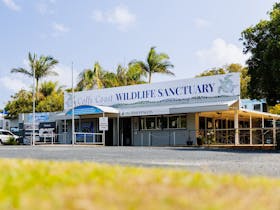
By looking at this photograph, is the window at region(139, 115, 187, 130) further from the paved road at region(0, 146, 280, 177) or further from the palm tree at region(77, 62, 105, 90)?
the palm tree at region(77, 62, 105, 90)

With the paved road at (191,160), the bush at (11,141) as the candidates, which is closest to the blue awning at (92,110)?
the bush at (11,141)

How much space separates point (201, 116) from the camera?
27.9m

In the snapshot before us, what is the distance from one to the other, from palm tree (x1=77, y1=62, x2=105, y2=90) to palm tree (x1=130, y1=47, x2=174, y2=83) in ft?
18.6

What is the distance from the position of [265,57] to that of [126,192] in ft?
62.5

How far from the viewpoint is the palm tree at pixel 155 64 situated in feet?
141

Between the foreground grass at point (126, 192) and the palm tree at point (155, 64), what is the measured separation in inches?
A: 1528

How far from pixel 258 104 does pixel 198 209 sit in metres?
40.8

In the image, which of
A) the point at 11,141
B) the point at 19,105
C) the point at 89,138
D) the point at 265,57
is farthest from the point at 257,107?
the point at 19,105

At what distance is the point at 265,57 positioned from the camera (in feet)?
69.1

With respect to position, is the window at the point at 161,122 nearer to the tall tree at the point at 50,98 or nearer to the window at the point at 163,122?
the window at the point at 163,122

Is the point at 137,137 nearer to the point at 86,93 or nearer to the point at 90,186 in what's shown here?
the point at 86,93

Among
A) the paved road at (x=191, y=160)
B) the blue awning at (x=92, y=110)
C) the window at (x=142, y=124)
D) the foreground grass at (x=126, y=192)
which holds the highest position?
the blue awning at (x=92, y=110)

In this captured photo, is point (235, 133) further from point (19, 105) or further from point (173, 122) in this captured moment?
point (19, 105)

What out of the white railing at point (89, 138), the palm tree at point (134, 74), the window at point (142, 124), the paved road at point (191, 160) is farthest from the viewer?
the palm tree at point (134, 74)
